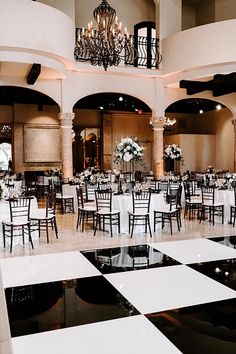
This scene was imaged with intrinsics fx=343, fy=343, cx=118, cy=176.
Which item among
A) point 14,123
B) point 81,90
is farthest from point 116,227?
point 14,123

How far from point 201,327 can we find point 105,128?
1416 centimetres

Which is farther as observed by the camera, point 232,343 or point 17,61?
point 17,61

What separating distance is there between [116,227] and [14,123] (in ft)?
31.3

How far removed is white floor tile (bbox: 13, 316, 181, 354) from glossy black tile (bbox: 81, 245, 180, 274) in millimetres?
1559

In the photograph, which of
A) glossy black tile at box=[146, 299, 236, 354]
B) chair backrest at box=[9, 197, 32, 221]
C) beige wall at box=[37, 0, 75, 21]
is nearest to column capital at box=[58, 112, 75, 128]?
beige wall at box=[37, 0, 75, 21]

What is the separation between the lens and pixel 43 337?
120 inches

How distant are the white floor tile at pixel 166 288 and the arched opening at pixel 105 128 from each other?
37.8 ft

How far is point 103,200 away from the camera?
7.53 meters

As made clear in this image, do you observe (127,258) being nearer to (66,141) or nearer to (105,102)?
(66,141)

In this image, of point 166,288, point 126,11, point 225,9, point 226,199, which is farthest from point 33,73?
point 225,9

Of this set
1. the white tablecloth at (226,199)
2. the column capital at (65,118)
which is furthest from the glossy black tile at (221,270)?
the column capital at (65,118)

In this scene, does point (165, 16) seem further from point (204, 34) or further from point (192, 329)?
point (192, 329)

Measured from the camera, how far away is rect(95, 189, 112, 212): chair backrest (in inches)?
288

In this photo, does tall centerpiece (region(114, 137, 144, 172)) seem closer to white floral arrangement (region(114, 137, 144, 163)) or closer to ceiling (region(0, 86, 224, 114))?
white floral arrangement (region(114, 137, 144, 163))
